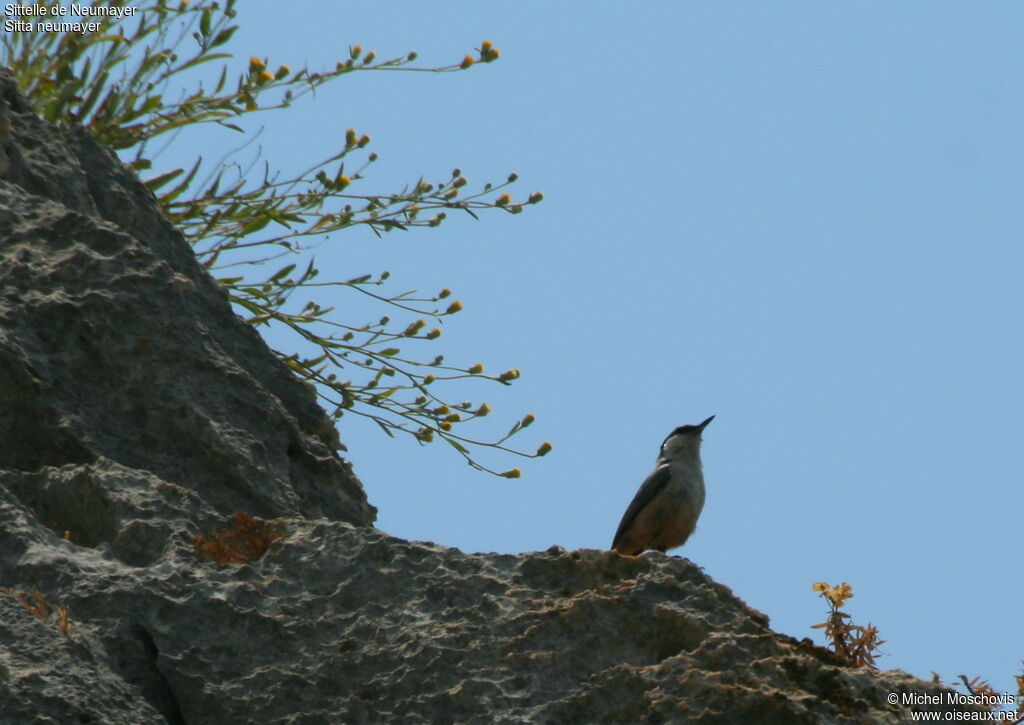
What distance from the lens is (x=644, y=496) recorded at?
8016 millimetres

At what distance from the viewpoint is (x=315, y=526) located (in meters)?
3.35

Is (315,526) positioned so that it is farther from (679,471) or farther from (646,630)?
(679,471)

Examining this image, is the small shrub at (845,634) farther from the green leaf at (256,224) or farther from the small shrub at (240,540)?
the green leaf at (256,224)

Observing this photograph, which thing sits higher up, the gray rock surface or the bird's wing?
the bird's wing

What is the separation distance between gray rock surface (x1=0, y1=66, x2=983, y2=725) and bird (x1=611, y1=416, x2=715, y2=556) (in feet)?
13.7

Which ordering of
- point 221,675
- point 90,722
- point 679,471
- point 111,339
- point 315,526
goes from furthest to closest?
point 679,471, point 111,339, point 315,526, point 221,675, point 90,722

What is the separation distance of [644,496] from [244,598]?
5063 millimetres

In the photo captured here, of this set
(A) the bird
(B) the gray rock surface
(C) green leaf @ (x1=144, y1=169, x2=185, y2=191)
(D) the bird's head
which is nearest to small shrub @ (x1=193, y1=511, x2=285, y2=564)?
(B) the gray rock surface

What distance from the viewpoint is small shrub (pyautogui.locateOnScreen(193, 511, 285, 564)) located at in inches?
131

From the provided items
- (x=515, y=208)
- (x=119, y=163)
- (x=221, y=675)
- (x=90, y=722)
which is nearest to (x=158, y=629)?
(x=221, y=675)

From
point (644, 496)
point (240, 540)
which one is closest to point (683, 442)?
point (644, 496)

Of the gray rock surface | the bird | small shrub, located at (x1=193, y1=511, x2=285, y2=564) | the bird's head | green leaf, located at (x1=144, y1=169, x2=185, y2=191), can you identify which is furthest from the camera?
the bird's head

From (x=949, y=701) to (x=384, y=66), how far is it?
3.90 metres

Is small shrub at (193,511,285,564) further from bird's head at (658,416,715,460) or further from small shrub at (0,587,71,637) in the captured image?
bird's head at (658,416,715,460)
